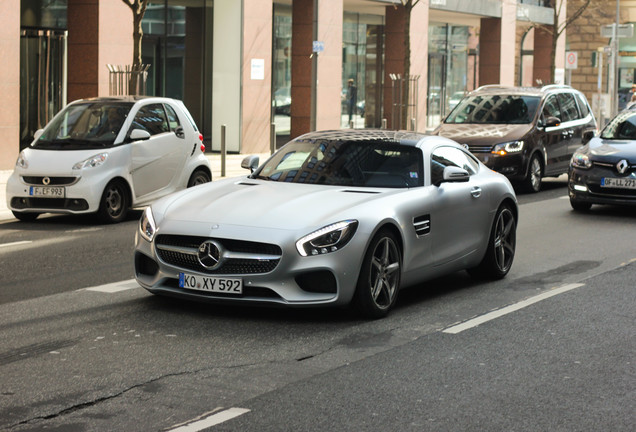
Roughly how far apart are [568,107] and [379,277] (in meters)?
14.3

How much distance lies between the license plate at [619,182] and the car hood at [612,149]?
11.3 inches

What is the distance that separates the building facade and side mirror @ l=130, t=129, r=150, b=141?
788 centimetres

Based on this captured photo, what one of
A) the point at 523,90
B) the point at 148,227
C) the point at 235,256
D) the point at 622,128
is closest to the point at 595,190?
the point at 622,128

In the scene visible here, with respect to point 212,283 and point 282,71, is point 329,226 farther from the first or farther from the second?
point 282,71

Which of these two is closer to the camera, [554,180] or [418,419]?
[418,419]

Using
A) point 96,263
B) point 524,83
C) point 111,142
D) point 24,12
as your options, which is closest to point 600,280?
point 96,263

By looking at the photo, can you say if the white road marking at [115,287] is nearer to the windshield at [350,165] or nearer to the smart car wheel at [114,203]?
the windshield at [350,165]

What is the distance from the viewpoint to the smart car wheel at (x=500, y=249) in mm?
9984

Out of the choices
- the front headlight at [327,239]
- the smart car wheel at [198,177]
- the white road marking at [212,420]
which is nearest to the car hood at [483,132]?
the smart car wheel at [198,177]

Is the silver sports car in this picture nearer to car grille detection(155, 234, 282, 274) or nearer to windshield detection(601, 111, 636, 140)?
car grille detection(155, 234, 282, 274)

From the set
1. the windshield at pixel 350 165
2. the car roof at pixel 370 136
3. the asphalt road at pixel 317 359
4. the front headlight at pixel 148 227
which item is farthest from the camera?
the car roof at pixel 370 136

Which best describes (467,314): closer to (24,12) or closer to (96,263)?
(96,263)

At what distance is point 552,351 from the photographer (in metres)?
7.29

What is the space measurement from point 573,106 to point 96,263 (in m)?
13.2
